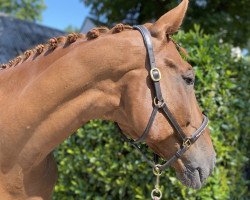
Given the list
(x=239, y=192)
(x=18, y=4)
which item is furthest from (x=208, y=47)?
(x=18, y=4)

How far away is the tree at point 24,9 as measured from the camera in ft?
107

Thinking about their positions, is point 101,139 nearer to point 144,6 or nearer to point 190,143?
point 190,143

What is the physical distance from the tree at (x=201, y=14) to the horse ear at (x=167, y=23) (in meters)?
4.99

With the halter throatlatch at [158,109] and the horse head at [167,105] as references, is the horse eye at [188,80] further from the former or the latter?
the halter throatlatch at [158,109]

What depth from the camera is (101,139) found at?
431 cm

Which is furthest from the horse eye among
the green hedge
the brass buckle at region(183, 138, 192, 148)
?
the green hedge

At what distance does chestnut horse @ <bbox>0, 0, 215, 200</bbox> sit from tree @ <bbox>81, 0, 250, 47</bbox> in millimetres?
5101

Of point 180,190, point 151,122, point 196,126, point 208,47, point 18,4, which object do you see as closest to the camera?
point 151,122

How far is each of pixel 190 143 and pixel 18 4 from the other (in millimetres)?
33509

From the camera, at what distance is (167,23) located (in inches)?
81.2

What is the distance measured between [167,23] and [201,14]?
570cm

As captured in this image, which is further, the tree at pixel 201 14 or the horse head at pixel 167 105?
the tree at pixel 201 14

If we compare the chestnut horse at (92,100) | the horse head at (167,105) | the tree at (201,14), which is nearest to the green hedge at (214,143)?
the horse head at (167,105)

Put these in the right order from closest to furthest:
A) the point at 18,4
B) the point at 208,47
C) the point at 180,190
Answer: the point at 180,190, the point at 208,47, the point at 18,4
